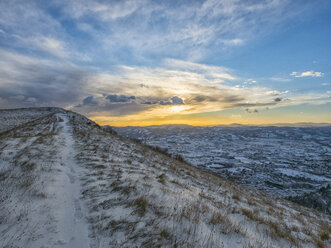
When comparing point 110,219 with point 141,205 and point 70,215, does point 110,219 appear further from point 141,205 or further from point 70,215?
point 70,215

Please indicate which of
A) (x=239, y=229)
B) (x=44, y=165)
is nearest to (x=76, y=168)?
(x=44, y=165)

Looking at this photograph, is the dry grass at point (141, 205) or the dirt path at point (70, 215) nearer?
the dirt path at point (70, 215)

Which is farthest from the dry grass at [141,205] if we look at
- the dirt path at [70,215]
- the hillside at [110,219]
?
the dirt path at [70,215]

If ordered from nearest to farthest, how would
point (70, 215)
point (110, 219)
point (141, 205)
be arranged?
1. point (110, 219)
2. point (70, 215)
3. point (141, 205)

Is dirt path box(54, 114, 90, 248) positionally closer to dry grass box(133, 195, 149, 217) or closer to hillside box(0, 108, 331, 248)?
hillside box(0, 108, 331, 248)

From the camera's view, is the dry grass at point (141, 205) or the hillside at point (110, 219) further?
the dry grass at point (141, 205)

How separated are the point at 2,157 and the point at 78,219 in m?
11.4

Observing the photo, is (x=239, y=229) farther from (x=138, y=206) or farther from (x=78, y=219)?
(x=78, y=219)

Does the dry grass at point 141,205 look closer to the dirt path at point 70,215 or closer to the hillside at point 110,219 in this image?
the hillside at point 110,219

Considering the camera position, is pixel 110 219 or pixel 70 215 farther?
pixel 70 215

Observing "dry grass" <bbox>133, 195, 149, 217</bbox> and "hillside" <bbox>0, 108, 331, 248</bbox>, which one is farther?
"dry grass" <bbox>133, 195, 149, 217</bbox>

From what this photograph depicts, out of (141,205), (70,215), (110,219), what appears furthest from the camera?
(141,205)

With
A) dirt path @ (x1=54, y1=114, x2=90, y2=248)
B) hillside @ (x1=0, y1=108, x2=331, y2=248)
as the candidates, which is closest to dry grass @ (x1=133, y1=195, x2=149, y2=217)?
hillside @ (x1=0, y1=108, x2=331, y2=248)

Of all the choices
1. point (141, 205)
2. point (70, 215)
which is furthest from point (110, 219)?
point (70, 215)
